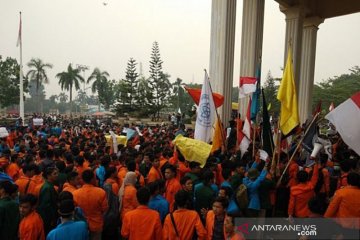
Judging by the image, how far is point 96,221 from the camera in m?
4.29

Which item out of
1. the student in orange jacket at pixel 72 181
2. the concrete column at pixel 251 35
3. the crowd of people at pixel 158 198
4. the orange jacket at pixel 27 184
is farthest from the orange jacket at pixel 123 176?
the concrete column at pixel 251 35

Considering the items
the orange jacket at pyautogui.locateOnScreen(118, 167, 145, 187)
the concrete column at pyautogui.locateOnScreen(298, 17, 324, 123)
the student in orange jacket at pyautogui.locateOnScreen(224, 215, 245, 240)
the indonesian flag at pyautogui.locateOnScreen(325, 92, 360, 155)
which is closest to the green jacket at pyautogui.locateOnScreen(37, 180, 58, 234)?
the orange jacket at pyautogui.locateOnScreen(118, 167, 145, 187)

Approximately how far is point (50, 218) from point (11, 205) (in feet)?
2.58

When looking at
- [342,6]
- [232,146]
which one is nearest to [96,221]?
[232,146]

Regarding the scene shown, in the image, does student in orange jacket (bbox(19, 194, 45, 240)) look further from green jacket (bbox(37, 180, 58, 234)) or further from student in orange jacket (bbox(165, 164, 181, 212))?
student in orange jacket (bbox(165, 164, 181, 212))

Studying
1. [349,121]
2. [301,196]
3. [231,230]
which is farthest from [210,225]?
[349,121]

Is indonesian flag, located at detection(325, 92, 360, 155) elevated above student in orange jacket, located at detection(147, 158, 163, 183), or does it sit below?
above

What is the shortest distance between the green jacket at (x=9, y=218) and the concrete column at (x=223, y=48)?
29.1 ft

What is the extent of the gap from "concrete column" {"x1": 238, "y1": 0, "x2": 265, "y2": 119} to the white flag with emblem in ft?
24.4

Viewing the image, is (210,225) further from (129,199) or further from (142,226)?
(129,199)

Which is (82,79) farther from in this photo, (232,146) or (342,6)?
(232,146)

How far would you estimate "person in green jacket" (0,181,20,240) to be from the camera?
381 centimetres

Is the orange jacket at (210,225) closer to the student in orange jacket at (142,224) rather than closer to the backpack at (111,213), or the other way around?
the student in orange jacket at (142,224)

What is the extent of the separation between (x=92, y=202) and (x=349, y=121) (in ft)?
11.1
